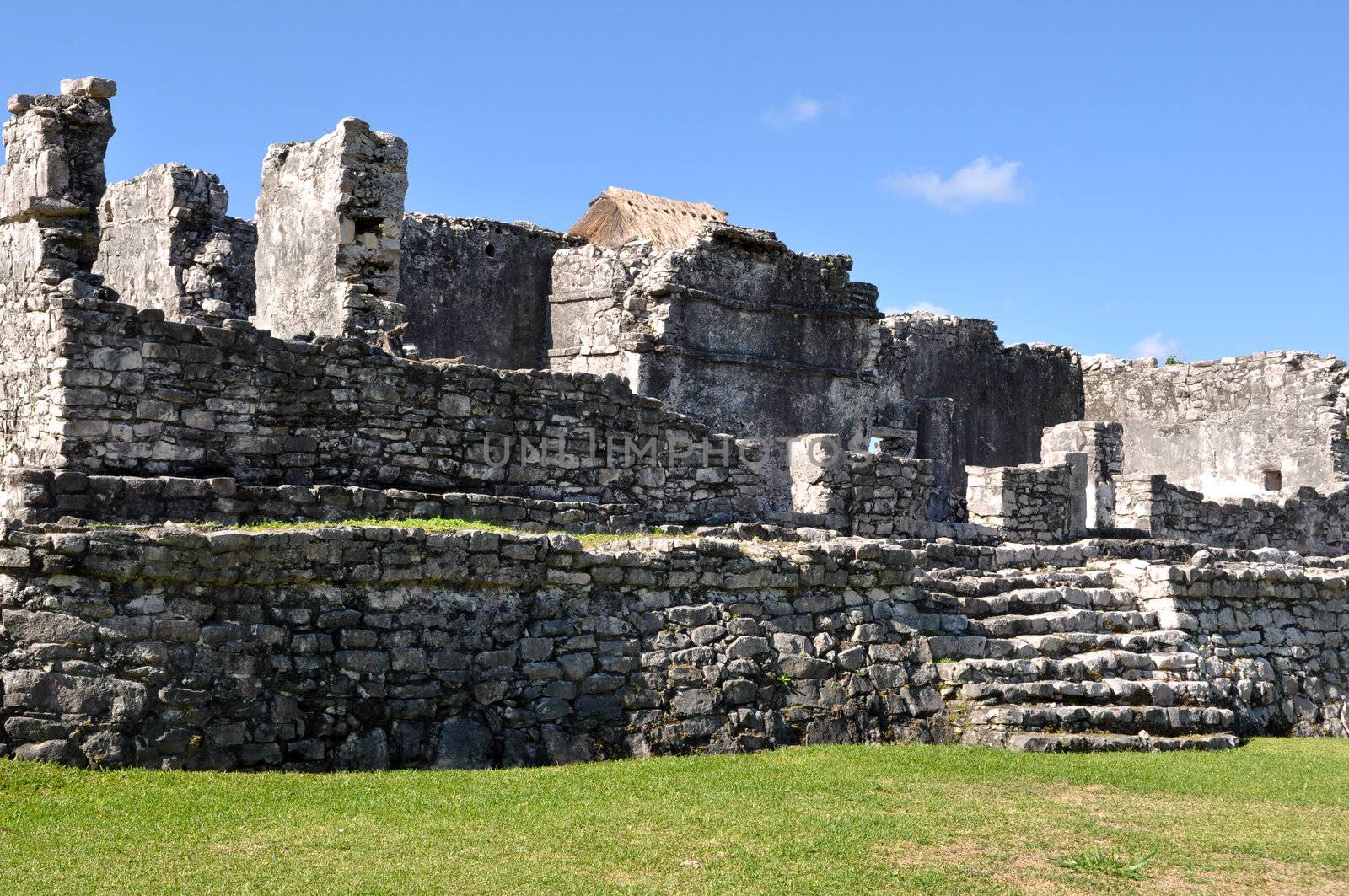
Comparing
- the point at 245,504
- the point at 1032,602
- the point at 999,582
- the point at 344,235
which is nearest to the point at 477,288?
the point at 344,235

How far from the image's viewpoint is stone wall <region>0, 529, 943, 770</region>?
866cm

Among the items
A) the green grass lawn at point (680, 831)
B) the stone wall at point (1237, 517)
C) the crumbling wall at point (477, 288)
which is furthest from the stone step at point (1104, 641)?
the crumbling wall at point (477, 288)

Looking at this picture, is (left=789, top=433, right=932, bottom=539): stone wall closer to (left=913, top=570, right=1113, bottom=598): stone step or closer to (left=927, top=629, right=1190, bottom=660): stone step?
(left=913, top=570, right=1113, bottom=598): stone step

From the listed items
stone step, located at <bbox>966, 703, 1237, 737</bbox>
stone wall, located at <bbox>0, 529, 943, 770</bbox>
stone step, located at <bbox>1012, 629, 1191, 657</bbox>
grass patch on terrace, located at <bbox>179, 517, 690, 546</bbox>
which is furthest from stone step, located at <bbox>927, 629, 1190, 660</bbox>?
grass patch on terrace, located at <bbox>179, 517, 690, 546</bbox>

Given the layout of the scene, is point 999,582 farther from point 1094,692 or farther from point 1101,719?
point 1101,719

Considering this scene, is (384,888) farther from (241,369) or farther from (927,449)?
(927,449)

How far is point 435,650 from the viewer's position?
9.67 m

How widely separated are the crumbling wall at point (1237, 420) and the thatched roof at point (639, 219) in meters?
8.92

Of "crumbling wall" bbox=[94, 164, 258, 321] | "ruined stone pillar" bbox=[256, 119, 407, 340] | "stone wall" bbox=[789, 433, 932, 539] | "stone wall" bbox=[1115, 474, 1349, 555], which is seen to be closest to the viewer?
"ruined stone pillar" bbox=[256, 119, 407, 340]

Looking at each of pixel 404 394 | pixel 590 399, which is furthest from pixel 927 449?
pixel 404 394

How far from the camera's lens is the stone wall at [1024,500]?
58.2 ft

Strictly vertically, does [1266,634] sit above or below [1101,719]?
above

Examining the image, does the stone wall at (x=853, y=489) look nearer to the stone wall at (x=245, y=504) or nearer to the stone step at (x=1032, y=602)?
the stone wall at (x=245, y=504)

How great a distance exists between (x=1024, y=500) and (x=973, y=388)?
10151 millimetres
